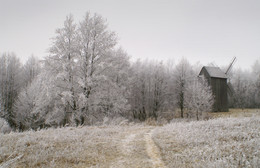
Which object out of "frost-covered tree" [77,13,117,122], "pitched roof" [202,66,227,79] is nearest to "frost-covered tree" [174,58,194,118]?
"pitched roof" [202,66,227,79]

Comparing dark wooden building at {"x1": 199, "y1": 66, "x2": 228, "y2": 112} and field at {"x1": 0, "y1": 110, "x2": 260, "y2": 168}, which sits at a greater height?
dark wooden building at {"x1": 199, "y1": 66, "x2": 228, "y2": 112}

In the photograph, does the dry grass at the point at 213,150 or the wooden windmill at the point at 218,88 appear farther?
the wooden windmill at the point at 218,88

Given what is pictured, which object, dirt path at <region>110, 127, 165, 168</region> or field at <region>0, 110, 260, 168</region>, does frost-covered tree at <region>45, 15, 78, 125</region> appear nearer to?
field at <region>0, 110, 260, 168</region>

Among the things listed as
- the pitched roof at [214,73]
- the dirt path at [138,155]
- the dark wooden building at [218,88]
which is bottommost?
the dirt path at [138,155]

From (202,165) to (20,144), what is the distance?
7.19 metres

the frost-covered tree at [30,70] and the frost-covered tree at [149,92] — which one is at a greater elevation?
the frost-covered tree at [30,70]

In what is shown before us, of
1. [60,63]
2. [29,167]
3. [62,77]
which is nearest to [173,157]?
[29,167]

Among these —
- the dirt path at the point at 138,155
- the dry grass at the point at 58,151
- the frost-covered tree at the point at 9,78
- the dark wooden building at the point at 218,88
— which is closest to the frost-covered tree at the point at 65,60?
the dry grass at the point at 58,151

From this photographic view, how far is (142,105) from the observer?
1368 inches

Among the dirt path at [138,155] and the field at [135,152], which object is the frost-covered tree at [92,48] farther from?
the dirt path at [138,155]

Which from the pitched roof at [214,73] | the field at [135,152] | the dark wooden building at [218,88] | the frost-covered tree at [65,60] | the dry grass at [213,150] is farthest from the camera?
the pitched roof at [214,73]

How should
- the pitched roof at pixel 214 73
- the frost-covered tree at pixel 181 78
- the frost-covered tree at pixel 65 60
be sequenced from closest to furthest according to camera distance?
the frost-covered tree at pixel 65 60 < the pitched roof at pixel 214 73 < the frost-covered tree at pixel 181 78

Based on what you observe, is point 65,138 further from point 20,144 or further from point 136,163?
point 136,163

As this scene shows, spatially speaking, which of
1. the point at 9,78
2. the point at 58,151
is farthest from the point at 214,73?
the point at 9,78
